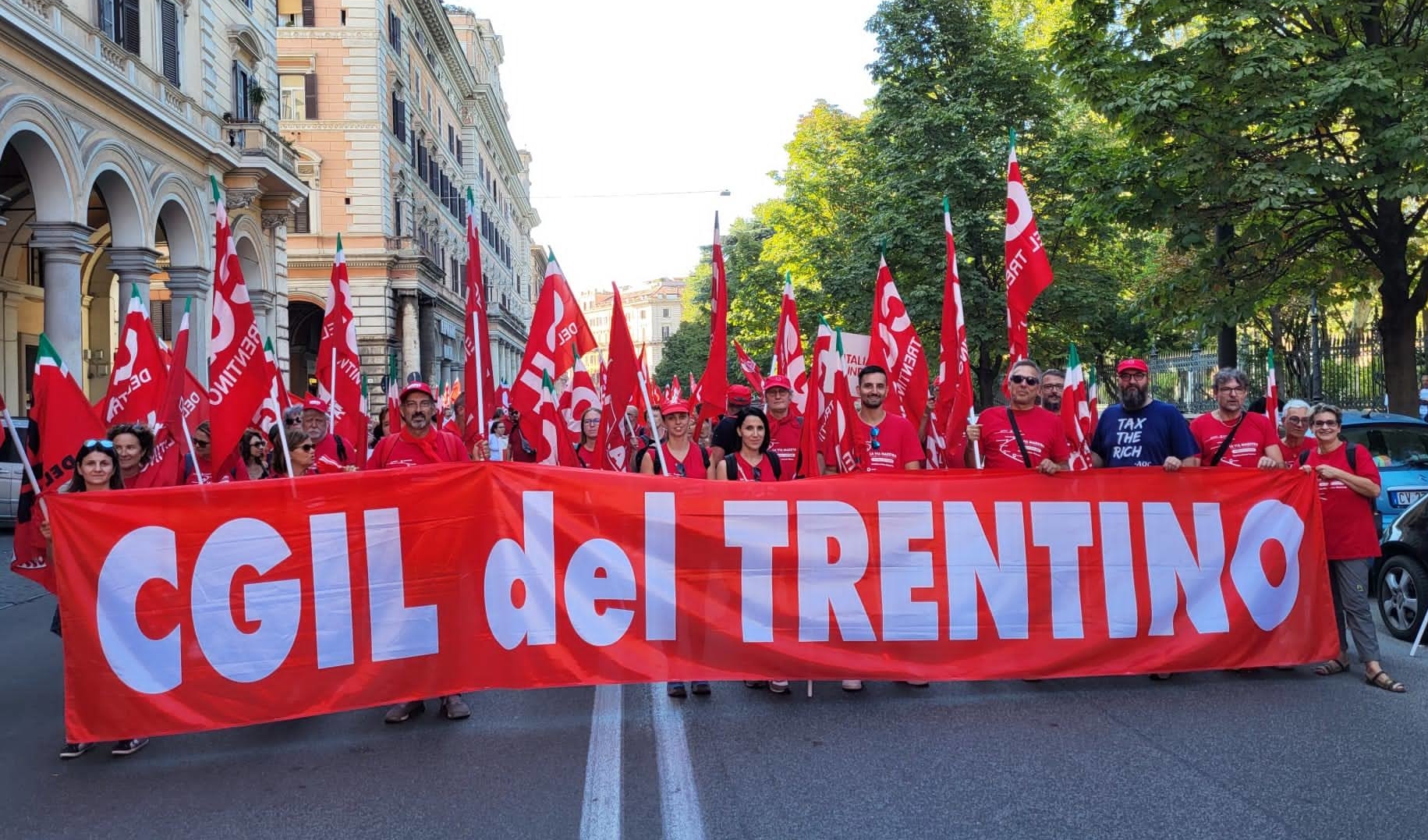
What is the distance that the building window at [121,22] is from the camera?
20266mm

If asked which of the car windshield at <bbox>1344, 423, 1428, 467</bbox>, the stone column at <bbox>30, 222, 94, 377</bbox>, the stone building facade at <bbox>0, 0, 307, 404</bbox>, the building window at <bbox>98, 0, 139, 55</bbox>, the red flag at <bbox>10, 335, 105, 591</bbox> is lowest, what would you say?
the car windshield at <bbox>1344, 423, 1428, 467</bbox>

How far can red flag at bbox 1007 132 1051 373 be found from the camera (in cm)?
786

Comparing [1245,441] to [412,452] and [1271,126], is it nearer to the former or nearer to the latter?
[412,452]

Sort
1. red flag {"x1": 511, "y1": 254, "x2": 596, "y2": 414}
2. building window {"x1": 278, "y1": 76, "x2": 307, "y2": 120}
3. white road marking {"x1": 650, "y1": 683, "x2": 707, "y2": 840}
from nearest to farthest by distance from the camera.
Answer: white road marking {"x1": 650, "y1": 683, "x2": 707, "y2": 840}, red flag {"x1": 511, "y1": 254, "x2": 596, "y2": 414}, building window {"x1": 278, "y1": 76, "x2": 307, "y2": 120}

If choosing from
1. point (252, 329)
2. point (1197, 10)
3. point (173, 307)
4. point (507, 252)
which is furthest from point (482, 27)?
point (252, 329)

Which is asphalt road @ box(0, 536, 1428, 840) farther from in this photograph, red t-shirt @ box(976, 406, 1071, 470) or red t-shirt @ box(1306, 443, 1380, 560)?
red t-shirt @ box(976, 406, 1071, 470)

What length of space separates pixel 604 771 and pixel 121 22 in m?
21.0

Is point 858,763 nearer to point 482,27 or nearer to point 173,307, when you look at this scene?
point 173,307

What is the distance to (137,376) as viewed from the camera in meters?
7.96

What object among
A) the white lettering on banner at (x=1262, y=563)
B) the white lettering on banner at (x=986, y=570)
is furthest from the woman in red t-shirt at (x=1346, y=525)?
the white lettering on banner at (x=986, y=570)

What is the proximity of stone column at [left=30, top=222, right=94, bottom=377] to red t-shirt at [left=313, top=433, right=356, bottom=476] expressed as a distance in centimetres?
1199

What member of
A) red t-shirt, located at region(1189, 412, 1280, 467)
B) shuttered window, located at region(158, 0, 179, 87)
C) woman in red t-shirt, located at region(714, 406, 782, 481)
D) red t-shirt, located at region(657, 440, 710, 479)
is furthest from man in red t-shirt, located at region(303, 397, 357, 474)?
shuttered window, located at region(158, 0, 179, 87)

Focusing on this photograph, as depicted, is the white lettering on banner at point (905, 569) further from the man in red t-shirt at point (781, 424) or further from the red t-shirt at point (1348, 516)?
the red t-shirt at point (1348, 516)

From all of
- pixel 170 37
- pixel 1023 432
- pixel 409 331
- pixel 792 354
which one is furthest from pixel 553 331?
pixel 409 331
